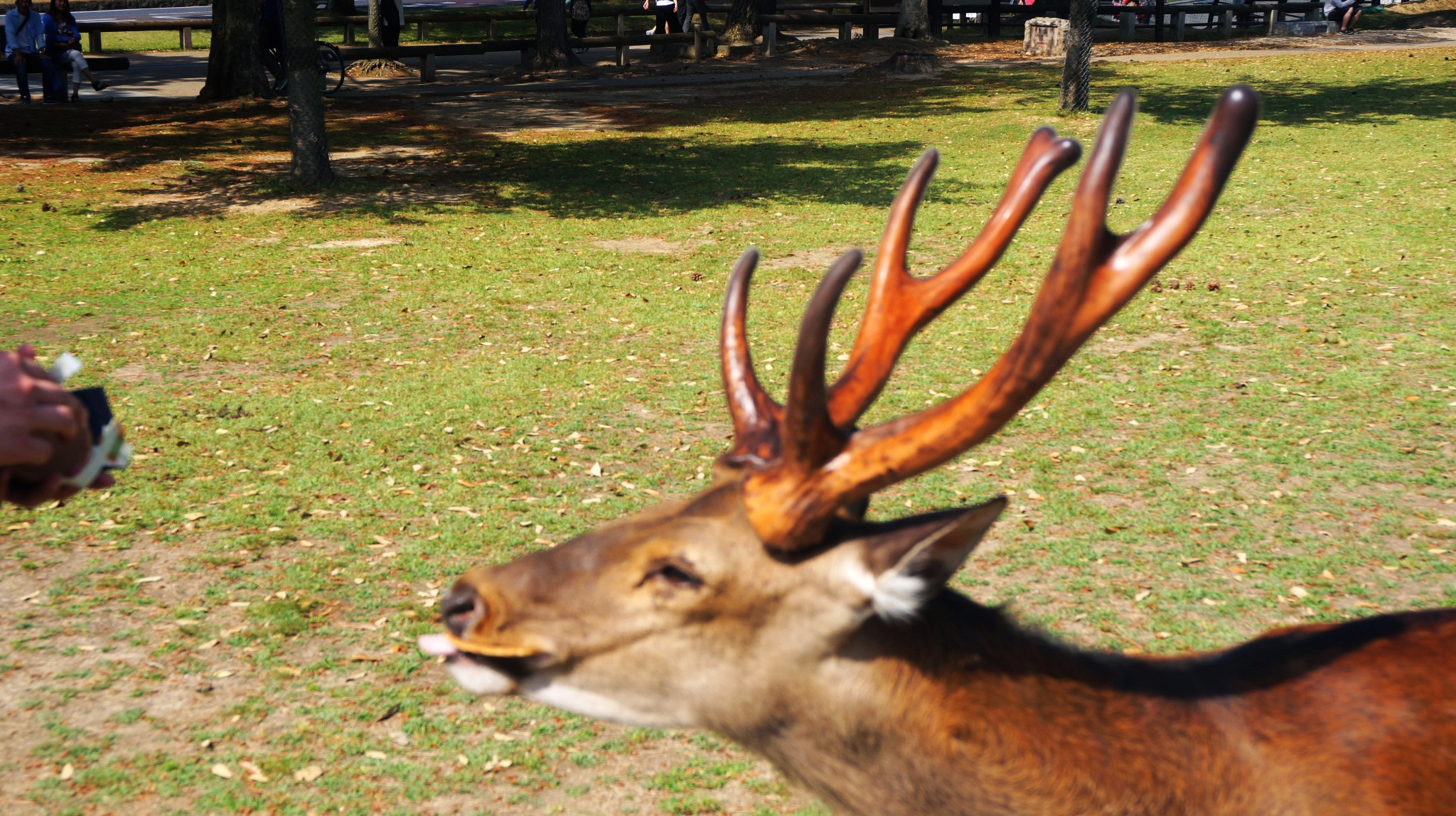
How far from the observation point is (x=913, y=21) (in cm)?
3172

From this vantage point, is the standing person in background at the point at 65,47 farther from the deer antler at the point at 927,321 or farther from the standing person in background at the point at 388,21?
the deer antler at the point at 927,321

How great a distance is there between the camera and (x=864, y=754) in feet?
8.11

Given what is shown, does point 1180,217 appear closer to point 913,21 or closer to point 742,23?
point 742,23

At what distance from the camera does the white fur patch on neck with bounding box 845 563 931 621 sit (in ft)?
7.55

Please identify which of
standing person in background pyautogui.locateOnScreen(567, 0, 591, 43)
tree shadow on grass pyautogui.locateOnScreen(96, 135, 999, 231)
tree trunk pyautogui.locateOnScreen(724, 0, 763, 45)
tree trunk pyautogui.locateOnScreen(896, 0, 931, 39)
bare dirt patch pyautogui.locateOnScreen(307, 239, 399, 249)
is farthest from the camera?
standing person in background pyautogui.locateOnScreen(567, 0, 591, 43)

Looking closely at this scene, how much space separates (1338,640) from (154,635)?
4451 millimetres

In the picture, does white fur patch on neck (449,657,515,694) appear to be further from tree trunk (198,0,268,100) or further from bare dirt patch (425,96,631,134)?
tree trunk (198,0,268,100)

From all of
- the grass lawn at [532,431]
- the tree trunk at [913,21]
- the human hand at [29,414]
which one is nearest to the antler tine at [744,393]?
the human hand at [29,414]

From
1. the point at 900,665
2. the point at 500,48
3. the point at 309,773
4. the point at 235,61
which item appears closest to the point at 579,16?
the point at 500,48

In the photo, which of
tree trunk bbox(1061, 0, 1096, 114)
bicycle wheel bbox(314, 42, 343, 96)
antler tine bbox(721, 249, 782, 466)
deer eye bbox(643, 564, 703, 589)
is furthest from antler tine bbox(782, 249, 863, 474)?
bicycle wheel bbox(314, 42, 343, 96)

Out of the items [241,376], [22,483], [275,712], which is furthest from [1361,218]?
[22,483]

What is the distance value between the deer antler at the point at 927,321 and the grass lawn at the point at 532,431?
194 centimetres

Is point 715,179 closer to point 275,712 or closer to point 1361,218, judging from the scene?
point 1361,218

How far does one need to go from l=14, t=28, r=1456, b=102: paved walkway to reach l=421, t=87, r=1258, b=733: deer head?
23.1 metres
